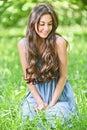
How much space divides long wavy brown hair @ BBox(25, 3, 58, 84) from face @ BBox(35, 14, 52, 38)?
28 millimetres

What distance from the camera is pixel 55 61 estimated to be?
4.84 m

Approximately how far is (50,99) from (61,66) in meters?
0.32

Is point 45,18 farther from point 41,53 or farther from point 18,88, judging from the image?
point 18,88

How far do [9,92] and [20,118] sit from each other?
3.28 feet

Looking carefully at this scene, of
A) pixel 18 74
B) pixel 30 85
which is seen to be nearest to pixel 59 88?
pixel 30 85

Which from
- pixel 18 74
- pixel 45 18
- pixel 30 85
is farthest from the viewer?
pixel 18 74

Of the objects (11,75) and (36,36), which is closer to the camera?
(36,36)

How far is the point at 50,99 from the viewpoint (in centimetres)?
495

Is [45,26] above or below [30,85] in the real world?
above

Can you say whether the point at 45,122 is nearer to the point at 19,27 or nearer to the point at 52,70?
the point at 52,70

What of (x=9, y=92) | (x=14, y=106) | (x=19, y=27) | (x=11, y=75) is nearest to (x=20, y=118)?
(x=14, y=106)

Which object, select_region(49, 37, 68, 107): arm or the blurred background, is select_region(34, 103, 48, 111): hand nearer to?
select_region(49, 37, 68, 107): arm

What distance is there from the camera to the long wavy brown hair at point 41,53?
15.6 ft

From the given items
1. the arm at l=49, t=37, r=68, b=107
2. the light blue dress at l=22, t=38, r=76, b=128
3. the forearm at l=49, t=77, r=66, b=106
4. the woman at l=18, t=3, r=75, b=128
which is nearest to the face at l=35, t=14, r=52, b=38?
the woman at l=18, t=3, r=75, b=128
